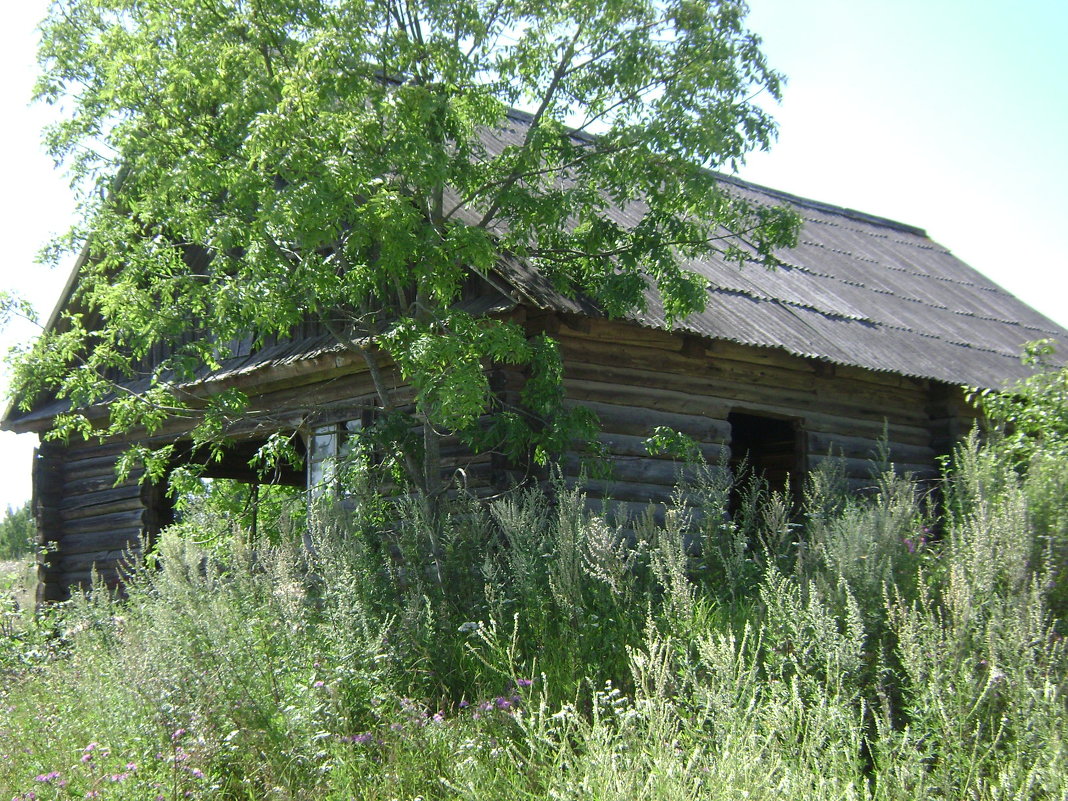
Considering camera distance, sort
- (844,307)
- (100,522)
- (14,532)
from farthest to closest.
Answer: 1. (14,532)
2. (100,522)
3. (844,307)

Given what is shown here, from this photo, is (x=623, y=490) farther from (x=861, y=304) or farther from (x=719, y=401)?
(x=861, y=304)

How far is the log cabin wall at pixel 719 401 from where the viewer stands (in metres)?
9.02

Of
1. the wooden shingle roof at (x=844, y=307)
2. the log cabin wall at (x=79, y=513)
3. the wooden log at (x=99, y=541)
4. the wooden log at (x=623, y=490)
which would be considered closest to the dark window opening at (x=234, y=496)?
the log cabin wall at (x=79, y=513)

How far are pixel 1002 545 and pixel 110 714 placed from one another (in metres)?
4.39

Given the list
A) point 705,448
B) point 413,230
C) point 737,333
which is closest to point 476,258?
point 413,230

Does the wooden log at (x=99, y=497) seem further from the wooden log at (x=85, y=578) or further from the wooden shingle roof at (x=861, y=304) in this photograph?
the wooden shingle roof at (x=861, y=304)

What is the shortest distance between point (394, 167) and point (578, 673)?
3.68 metres

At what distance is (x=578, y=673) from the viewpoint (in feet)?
18.0

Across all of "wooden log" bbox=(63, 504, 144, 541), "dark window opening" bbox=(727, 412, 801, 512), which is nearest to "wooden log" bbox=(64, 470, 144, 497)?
"wooden log" bbox=(63, 504, 144, 541)

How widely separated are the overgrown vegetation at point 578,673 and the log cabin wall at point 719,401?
2.03 meters

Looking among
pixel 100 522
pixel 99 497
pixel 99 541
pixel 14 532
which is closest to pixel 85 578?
pixel 99 541

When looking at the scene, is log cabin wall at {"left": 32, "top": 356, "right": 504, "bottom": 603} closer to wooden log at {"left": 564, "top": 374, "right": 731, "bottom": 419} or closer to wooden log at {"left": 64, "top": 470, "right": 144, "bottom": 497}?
wooden log at {"left": 64, "top": 470, "right": 144, "bottom": 497}

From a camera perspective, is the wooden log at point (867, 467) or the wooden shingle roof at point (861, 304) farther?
the wooden log at point (867, 467)

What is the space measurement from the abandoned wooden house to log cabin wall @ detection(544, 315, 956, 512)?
0.01 metres
